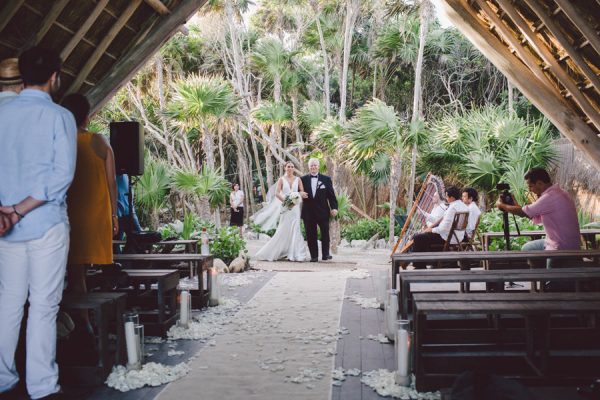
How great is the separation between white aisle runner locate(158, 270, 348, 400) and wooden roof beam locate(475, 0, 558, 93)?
3630 mm

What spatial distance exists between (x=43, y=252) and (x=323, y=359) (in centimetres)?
182

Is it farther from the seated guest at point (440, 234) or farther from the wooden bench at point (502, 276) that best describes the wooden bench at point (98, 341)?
the seated guest at point (440, 234)

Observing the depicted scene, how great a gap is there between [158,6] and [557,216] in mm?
4918

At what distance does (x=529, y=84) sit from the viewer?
22.3 feet

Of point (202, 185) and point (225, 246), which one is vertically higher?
point (202, 185)

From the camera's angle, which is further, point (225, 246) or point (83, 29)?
point (225, 246)

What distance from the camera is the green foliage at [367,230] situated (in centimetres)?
1462

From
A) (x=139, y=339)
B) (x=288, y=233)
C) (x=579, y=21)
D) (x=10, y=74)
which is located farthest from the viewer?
(x=288, y=233)

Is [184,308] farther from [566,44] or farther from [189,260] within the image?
[566,44]

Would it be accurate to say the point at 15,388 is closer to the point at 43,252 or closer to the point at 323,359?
the point at 43,252

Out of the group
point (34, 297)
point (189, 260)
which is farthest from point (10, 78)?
point (189, 260)

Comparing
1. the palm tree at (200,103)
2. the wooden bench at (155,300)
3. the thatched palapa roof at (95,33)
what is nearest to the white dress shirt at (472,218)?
the wooden bench at (155,300)

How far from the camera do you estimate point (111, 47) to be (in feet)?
22.7

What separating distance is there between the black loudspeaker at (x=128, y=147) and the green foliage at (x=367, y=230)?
9362 millimetres
